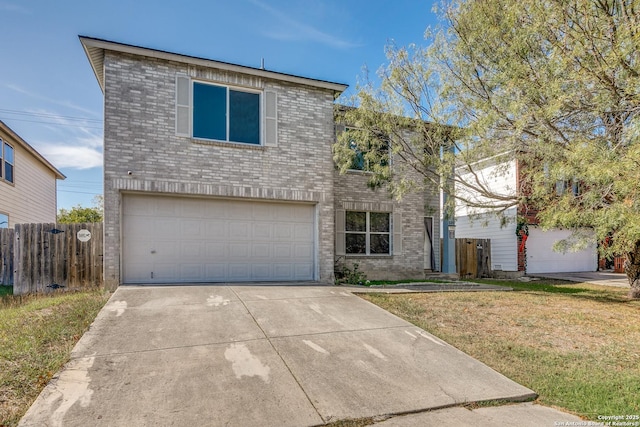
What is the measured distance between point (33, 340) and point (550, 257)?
2084cm

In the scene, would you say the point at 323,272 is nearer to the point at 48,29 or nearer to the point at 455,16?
the point at 455,16

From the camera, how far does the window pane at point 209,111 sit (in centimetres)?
934

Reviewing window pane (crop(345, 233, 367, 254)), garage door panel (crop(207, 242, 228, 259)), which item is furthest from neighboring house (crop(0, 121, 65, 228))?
window pane (crop(345, 233, 367, 254))

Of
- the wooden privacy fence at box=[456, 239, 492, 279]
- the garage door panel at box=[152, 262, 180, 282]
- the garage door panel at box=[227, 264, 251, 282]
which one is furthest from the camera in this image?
the wooden privacy fence at box=[456, 239, 492, 279]

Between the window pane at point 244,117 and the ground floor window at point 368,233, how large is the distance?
4257mm

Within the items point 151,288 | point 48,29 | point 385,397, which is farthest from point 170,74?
point 385,397

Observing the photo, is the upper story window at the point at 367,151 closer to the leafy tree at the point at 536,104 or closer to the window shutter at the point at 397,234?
the leafy tree at the point at 536,104

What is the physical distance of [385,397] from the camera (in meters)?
3.90

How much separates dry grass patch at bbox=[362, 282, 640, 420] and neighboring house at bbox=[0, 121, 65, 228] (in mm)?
14828

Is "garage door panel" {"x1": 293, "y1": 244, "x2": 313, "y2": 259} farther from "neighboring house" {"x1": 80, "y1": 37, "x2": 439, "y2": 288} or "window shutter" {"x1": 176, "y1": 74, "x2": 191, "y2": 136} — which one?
"window shutter" {"x1": 176, "y1": 74, "x2": 191, "y2": 136}

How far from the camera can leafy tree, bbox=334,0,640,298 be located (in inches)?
260

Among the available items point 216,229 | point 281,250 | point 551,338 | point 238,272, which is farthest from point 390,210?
point 551,338

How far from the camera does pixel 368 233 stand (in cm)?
1241

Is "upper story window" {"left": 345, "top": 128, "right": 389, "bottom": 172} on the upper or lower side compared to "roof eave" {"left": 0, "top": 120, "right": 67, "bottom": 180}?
lower
